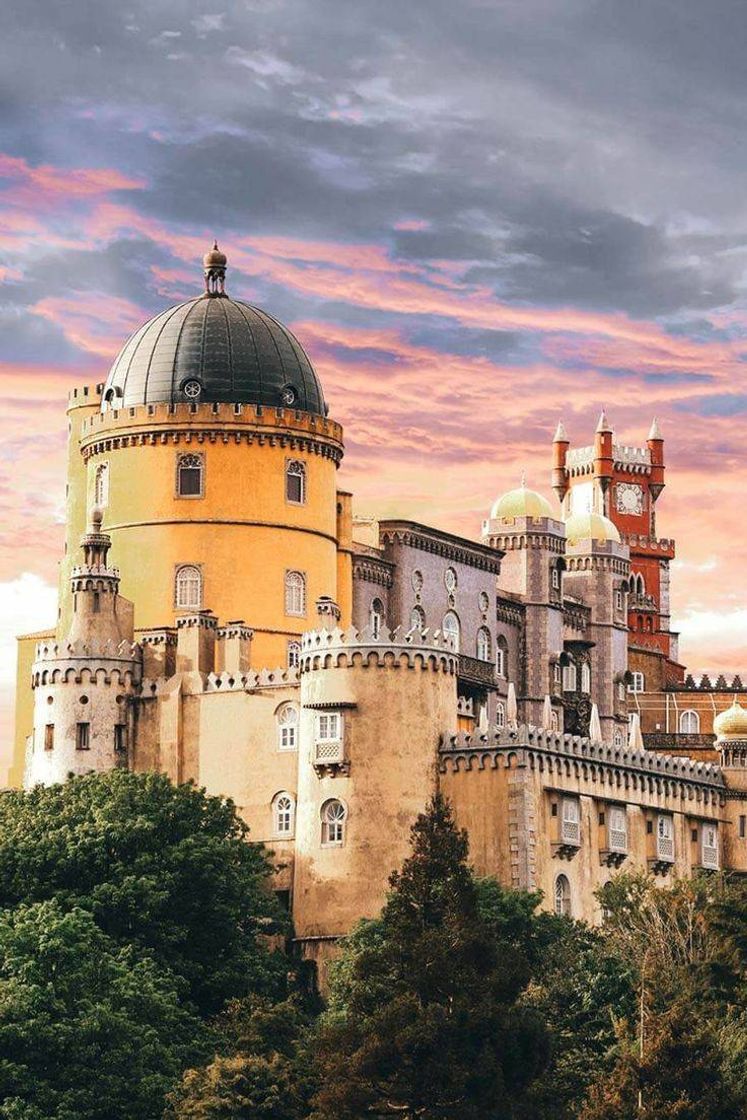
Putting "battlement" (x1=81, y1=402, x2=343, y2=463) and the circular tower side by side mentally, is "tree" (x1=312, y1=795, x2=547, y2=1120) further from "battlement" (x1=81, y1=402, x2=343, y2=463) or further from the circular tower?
"battlement" (x1=81, y1=402, x2=343, y2=463)

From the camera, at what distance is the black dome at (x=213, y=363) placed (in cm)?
11812

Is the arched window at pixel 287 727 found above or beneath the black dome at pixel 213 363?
beneath

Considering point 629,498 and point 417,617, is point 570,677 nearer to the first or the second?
point 417,617

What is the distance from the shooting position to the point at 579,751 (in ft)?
356

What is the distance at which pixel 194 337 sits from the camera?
119m

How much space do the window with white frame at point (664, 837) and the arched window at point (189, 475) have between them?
20896 millimetres

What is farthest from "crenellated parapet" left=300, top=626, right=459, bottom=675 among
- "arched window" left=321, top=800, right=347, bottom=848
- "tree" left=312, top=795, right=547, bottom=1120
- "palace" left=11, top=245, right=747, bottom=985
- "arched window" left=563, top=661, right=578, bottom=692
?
"arched window" left=563, top=661, right=578, bottom=692

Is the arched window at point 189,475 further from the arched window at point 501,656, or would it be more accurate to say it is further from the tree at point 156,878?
the arched window at point 501,656

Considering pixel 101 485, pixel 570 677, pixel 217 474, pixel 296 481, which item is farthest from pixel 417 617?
pixel 101 485

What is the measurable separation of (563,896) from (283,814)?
9964mm

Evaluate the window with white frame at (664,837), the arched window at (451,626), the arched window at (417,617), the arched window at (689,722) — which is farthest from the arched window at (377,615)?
the arched window at (689,722)

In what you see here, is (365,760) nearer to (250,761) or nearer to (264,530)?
(250,761)

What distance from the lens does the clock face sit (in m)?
194

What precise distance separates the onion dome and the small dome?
85.5ft
